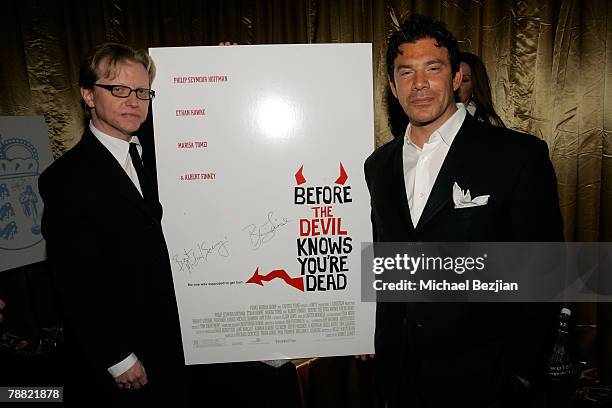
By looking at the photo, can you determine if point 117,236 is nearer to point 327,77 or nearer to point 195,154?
point 195,154

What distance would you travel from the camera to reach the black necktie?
1.73 metres

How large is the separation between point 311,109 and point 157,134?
2.11 ft

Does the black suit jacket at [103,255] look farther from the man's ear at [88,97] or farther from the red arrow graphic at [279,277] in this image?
the red arrow graphic at [279,277]

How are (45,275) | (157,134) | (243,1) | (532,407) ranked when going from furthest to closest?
(45,275)
(243,1)
(532,407)
(157,134)

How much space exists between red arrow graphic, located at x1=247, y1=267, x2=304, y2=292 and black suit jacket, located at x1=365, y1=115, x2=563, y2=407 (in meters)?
0.50

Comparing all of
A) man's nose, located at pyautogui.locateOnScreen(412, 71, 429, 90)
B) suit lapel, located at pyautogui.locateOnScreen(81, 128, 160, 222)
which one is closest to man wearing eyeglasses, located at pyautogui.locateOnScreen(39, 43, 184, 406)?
suit lapel, located at pyautogui.locateOnScreen(81, 128, 160, 222)

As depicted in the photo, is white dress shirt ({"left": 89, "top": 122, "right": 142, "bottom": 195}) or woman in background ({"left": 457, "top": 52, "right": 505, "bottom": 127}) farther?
woman in background ({"left": 457, "top": 52, "right": 505, "bottom": 127})

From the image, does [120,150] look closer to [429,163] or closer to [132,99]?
[132,99]

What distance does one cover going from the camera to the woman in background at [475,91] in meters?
2.32

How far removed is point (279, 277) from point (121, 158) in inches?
31.5

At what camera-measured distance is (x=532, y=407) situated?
7.92ft

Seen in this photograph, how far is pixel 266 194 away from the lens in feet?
6.03

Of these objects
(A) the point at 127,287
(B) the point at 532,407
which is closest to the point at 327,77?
(A) the point at 127,287

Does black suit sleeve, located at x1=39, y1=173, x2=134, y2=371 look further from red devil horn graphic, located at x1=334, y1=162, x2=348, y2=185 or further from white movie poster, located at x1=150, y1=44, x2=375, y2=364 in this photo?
red devil horn graphic, located at x1=334, y1=162, x2=348, y2=185
